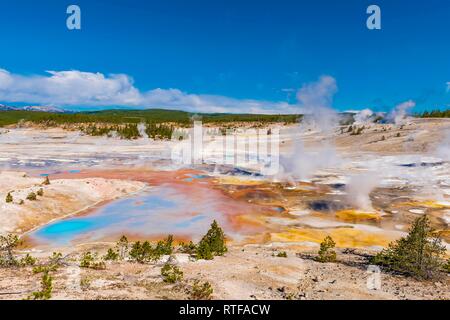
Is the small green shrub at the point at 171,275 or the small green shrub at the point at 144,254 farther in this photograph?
the small green shrub at the point at 144,254

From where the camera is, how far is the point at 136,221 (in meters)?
18.0

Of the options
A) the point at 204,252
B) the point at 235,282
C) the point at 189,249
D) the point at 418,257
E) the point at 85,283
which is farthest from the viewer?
the point at 189,249

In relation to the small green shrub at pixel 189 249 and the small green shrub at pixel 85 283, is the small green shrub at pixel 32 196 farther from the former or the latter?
the small green shrub at pixel 85 283

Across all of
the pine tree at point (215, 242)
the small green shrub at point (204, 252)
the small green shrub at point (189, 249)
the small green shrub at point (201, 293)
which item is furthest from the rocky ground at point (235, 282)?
the small green shrub at point (189, 249)

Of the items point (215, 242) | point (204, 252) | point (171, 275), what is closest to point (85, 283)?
point (171, 275)

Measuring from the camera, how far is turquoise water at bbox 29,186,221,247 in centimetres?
1580

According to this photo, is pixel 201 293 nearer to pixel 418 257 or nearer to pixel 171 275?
pixel 171 275

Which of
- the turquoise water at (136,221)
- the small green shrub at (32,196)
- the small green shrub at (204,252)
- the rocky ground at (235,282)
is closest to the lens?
the rocky ground at (235,282)

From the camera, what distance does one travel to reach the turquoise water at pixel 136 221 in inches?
622

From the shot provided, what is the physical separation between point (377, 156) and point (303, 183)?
14.4m

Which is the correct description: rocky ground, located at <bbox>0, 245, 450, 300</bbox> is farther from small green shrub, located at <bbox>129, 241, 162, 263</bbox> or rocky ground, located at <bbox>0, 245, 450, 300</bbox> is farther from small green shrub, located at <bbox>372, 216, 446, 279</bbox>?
small green shrub, located at <bbox>129, 241, 162, 263</bbox>

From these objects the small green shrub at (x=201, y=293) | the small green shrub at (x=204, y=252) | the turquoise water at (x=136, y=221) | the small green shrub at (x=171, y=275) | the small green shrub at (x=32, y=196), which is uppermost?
the small green shrub at (x=32, y=196)
